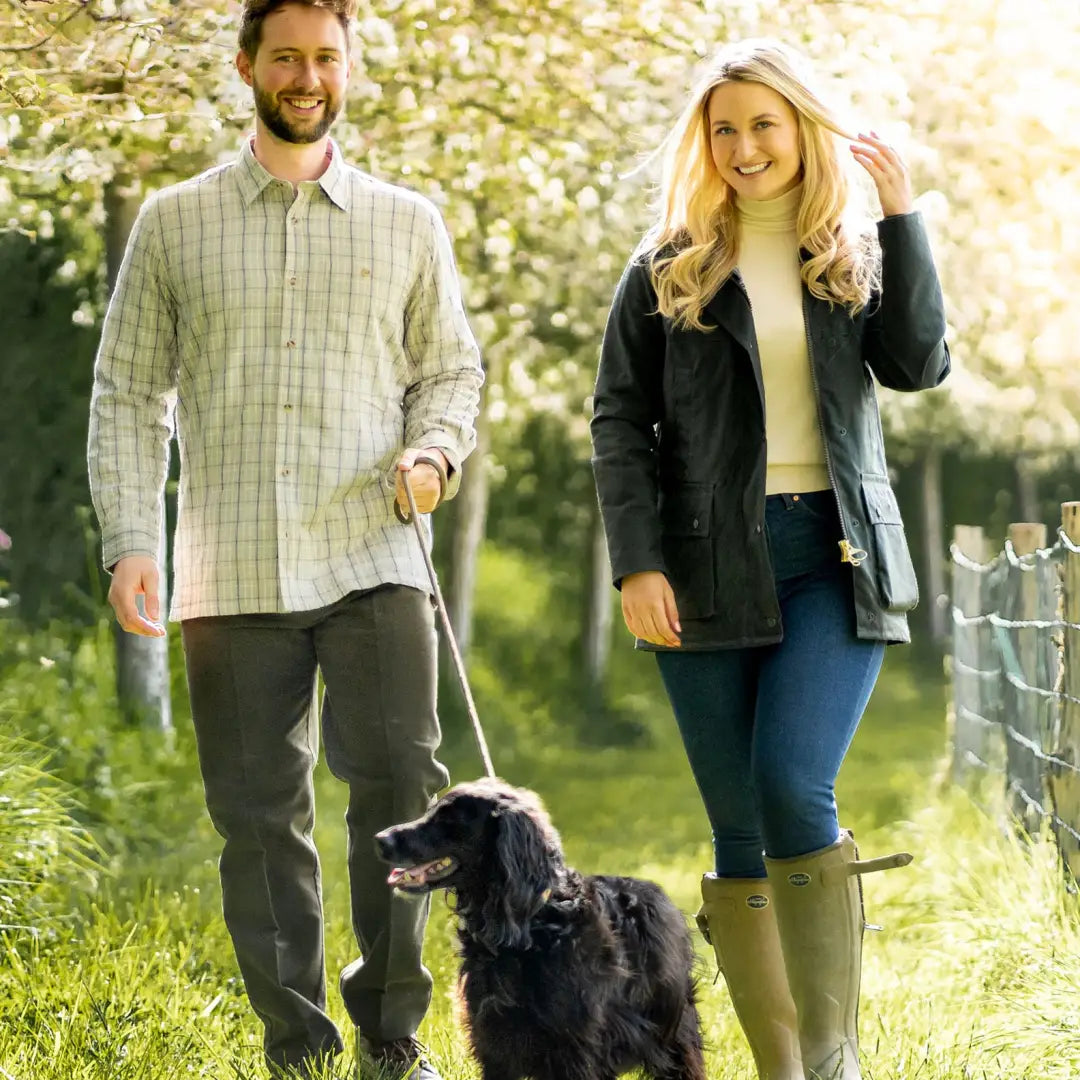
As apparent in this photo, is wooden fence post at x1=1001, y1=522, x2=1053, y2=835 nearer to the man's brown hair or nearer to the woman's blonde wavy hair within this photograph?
the woman's blonde wavy hair

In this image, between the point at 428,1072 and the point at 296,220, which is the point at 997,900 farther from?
the point at 296,220

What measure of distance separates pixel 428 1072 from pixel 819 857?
0.97 metres

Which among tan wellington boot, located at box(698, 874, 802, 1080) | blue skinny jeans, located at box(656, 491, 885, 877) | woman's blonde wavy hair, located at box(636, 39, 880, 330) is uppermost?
woman's blonde wavy hair, located at box(636, 39, 880, 330)

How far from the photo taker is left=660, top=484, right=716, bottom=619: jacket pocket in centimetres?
316

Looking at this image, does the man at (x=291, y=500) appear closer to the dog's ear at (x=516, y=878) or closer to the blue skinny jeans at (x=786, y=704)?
the dog's ear at (x=516, y=878)

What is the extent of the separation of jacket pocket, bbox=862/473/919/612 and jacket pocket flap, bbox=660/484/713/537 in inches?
11.7

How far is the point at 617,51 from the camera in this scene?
316 inches

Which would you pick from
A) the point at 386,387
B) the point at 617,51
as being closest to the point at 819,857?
Answer: the point at 386,387

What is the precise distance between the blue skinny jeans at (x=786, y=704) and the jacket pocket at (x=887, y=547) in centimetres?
6

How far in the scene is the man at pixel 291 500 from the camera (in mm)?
3367

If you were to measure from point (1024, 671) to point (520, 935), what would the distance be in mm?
3930

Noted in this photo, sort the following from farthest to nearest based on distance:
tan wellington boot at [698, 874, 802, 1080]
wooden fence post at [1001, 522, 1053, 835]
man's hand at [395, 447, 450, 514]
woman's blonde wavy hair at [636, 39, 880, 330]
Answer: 1. wooden fence post at [1001, 522, 1053, 835]
2. man's hand at [395, 447, 450, 514]
3. tan wellington boot at [698, 874, 802, 1080]
4. woman's blonde wavy hair at [636, 39, 880, 330]

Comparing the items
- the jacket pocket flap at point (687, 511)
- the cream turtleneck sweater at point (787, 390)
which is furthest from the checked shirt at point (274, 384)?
the cream turtleneck sweater at point (787, 390)

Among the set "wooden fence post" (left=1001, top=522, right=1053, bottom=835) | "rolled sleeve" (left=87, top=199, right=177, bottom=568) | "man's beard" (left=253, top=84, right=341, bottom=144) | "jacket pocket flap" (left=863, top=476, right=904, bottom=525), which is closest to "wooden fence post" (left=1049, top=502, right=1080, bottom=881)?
"wooden fence post" (left=1001, top=522, right=1053, bottom=835)
